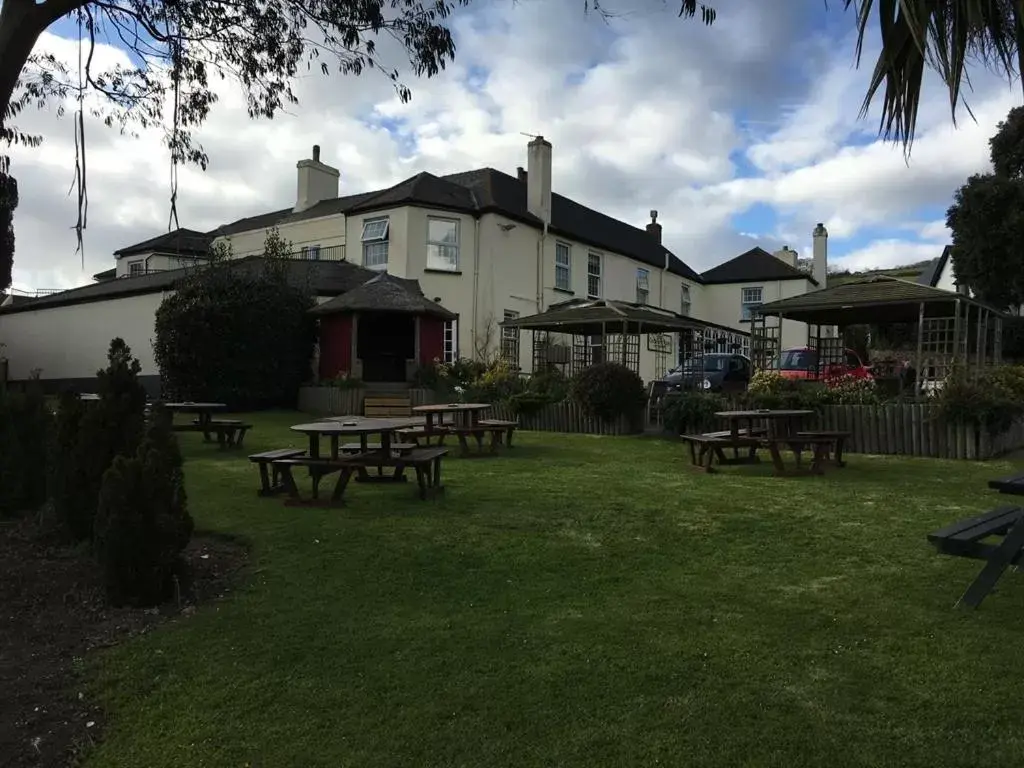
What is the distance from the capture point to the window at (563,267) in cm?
3003

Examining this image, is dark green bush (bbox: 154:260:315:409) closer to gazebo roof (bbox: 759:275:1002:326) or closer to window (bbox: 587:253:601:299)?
gazebo roof (bbox: 759:275:1002:326)

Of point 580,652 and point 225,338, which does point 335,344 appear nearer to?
point 225,338

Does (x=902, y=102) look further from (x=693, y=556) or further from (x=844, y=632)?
(x=693, y=556)

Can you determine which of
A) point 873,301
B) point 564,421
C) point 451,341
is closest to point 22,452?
point 564,421

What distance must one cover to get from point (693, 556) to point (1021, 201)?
21.1 m

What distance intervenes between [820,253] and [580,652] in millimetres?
39656

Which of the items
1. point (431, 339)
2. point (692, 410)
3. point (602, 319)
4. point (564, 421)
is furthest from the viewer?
point (431, 339)

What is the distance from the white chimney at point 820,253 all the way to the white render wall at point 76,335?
30826 mm

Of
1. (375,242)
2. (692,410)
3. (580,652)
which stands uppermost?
(375,242)

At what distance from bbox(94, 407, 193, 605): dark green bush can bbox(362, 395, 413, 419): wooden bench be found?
14155 millimetres

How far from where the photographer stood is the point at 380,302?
21953mm

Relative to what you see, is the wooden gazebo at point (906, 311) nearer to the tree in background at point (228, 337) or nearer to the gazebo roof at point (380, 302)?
the gazebo roof at point (380, 302)

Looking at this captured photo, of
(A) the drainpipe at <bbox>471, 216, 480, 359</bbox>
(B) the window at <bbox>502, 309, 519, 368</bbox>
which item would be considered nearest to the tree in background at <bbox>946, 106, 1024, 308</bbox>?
(B) the window at <bbox>502, 309, 519, 368</bbox>

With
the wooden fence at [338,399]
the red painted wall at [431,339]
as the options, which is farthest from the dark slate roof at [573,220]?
the wooden fence at [338,399]
